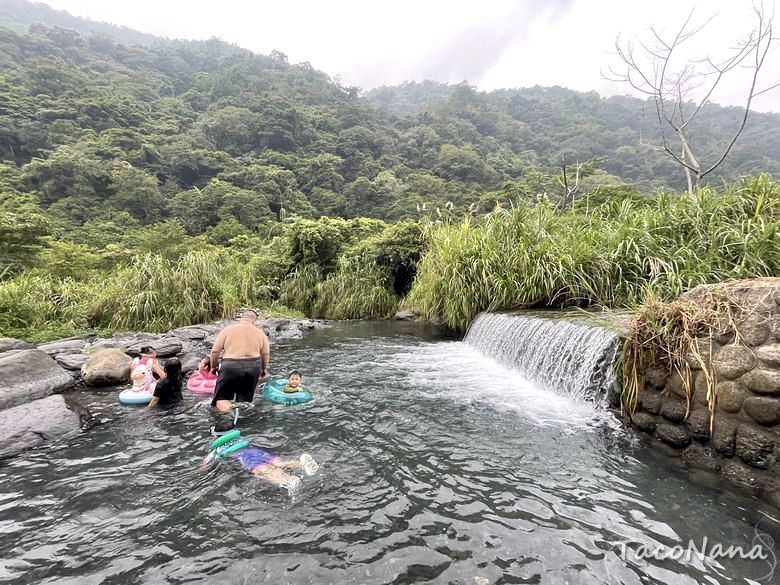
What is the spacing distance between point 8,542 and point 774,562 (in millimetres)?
5088

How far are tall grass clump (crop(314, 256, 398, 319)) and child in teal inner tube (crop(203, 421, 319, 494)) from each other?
11.2 m

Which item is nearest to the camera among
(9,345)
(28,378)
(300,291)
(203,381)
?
(28,378)

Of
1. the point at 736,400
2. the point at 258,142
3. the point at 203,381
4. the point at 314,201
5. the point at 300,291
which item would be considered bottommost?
the point at 203,381

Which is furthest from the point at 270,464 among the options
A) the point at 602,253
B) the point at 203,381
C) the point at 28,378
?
the point at 602,253

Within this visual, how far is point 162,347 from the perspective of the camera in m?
7.71

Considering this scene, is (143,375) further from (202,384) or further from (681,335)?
(681,335)

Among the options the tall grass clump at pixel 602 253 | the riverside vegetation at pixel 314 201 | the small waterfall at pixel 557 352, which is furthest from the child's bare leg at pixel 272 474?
the tall grass clump at pixel 602 253

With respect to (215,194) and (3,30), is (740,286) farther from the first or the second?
(3,30)

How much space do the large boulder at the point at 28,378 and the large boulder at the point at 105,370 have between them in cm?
24

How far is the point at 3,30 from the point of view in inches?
2078

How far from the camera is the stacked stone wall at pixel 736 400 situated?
300cm

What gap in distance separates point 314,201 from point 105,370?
34.0m

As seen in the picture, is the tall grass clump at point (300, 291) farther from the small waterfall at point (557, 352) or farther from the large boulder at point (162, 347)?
the small waterfall at point (557, 352)

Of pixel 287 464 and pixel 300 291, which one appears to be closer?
pixel 287 464
